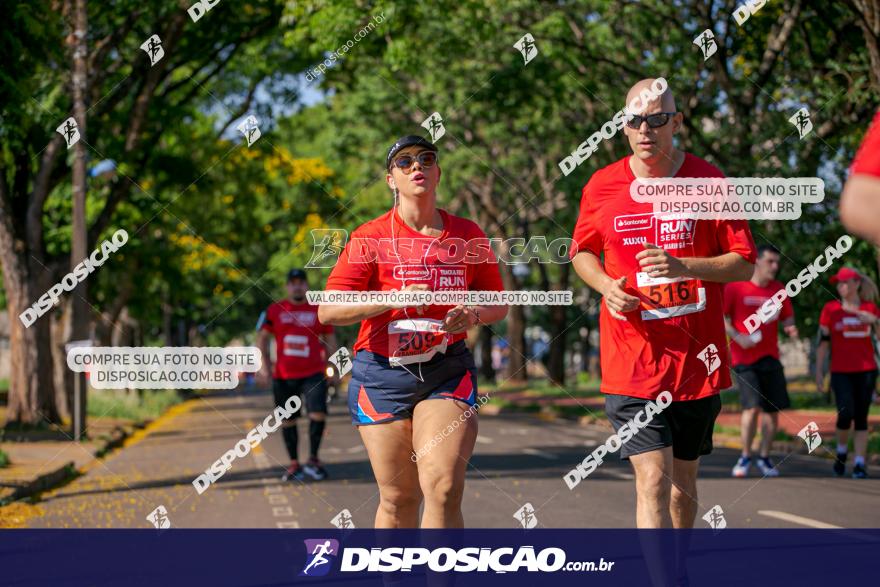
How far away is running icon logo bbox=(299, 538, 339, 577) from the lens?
23.2ft

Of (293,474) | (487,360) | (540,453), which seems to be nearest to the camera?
(293,474)

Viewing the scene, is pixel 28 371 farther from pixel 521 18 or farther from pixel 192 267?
pixel 192 267

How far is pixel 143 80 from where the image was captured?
23000mm

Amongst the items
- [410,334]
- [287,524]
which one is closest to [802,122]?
[287,524]

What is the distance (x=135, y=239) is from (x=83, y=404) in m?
6.78

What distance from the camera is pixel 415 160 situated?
5.56 meters

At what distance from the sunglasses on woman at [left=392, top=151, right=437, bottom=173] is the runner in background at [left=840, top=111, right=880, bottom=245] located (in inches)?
113

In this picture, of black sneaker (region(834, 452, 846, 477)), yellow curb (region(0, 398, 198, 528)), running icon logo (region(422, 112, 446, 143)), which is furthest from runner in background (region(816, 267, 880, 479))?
yellow curb (region(0, 398, 198, 528))

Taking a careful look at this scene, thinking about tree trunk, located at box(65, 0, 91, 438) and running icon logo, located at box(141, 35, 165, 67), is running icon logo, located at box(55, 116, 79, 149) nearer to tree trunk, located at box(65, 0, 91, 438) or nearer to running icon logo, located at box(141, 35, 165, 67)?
tree trunk, located at box(65, 0, 91, 438)

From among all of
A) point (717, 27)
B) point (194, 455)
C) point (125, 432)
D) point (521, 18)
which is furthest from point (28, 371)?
point (717, 27)

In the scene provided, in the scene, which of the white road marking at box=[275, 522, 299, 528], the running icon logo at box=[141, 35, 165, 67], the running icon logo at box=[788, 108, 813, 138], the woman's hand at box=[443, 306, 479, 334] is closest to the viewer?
the woman's hand at box=[443, 306, 479, 334]

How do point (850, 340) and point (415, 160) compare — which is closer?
point (415, 160)

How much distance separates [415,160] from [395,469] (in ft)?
4.51

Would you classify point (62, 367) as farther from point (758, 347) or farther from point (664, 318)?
point (664, 318)
